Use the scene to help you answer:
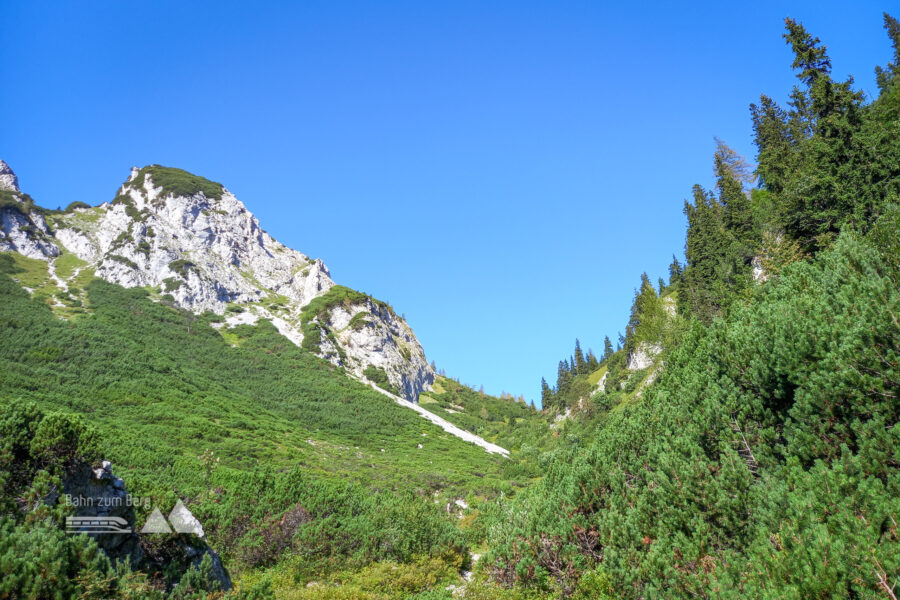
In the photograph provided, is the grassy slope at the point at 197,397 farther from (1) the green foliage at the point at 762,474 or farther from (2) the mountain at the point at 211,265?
(1) the green foliage at the point at 762,474

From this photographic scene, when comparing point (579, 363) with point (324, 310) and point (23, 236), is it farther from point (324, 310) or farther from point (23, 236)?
point (23, 236)

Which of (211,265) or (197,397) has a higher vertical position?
(211,265)

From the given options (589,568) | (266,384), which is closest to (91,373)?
(266,384)

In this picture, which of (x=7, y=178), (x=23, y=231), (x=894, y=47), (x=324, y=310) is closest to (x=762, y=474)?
(x=894, y=47)

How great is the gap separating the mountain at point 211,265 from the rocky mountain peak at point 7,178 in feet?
1.04

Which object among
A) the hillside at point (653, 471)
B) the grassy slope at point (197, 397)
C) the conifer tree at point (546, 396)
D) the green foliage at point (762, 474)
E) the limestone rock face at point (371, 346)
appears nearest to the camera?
the green foliage at point (762, 474)

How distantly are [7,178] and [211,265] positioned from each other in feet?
245

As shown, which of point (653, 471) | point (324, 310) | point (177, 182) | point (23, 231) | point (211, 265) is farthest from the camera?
point (177, 182)

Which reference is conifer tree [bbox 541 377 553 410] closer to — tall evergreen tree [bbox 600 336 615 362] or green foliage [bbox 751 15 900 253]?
tall evergreen tree [bbox 600 336 615 362]

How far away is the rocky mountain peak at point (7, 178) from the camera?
13675cm

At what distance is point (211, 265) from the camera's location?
131 metres

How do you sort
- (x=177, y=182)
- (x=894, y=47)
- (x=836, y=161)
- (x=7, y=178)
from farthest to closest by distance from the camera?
1. (x=177, y=182)
2. (x=7, y=178)
3. (x=894, y=47)
4. (x=836, y=161)

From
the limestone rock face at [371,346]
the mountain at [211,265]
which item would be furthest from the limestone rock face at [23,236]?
the limestone rock face at [371,346]

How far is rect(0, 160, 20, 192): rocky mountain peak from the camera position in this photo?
13675 centimetres
